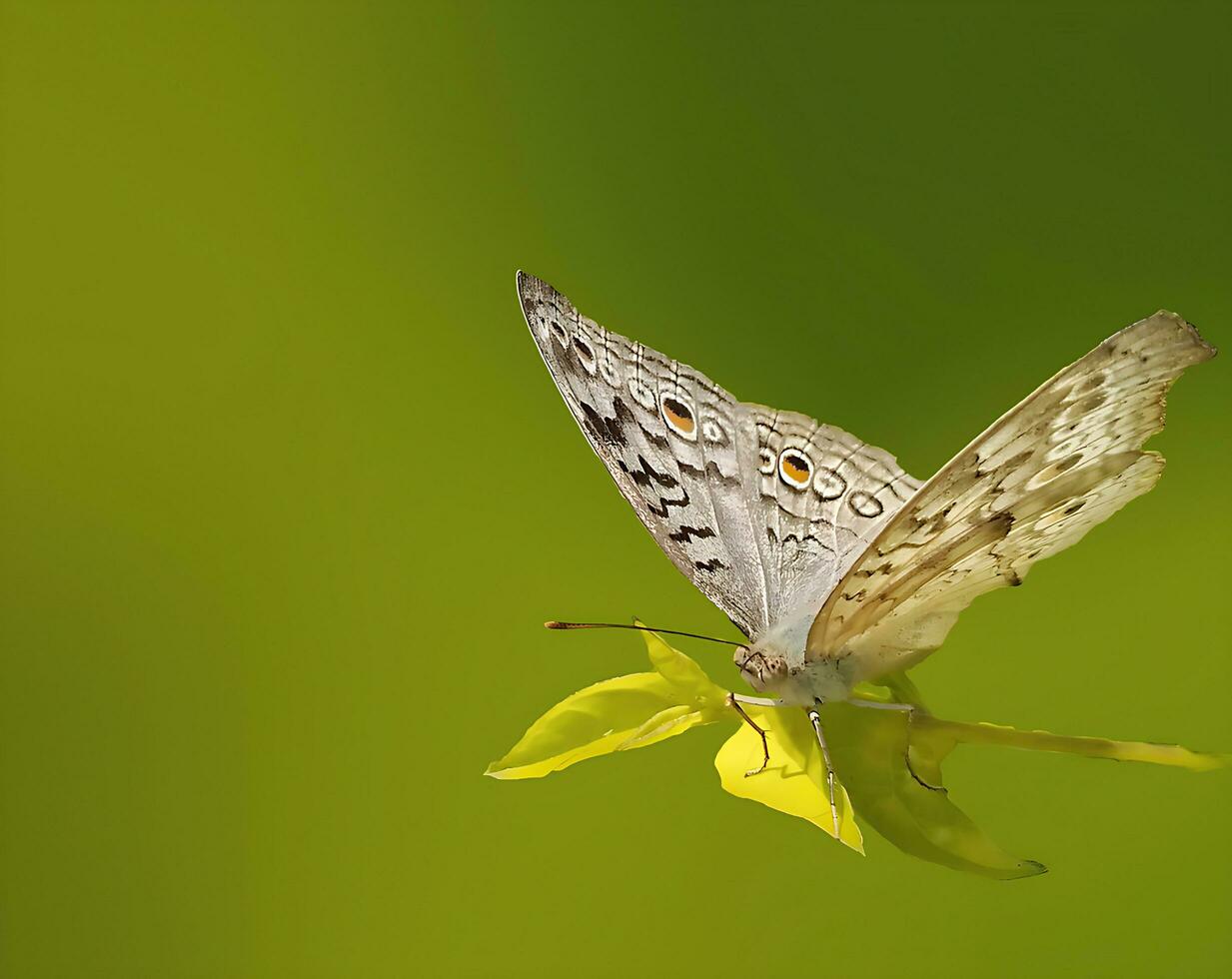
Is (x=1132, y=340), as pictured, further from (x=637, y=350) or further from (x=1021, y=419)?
(x=637, y=350)

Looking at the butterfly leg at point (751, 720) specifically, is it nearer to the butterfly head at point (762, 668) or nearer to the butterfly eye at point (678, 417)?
the butterfly head at point (762, 668)

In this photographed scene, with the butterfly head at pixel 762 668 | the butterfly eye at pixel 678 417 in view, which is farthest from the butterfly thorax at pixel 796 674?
the butterfly eye at pixel 678 417

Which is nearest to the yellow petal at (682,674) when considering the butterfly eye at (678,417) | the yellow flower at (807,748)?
the yellow flower at (807,748)

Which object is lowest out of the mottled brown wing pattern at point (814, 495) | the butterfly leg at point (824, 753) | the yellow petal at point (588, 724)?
the butterfly leg at point (824, 753)

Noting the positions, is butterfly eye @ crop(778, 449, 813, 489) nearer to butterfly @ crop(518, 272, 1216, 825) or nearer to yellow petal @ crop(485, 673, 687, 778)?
butterfly @ crop(518, 272, 1216, 825)

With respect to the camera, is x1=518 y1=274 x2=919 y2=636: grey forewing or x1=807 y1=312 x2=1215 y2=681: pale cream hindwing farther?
x1=518 y1=274 x2=919 y2=636: grey forewing

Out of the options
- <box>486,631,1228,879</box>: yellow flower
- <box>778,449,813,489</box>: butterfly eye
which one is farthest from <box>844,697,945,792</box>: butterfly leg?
<box>778,449,813,489</box>: butterfly eye

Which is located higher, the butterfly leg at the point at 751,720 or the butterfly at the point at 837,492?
the butterfly at the point at 837,492

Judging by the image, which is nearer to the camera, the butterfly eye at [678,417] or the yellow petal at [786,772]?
the yellow petal at [786,772]

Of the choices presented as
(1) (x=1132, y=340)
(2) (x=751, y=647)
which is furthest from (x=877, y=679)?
(1) (x=1132, y=340)
